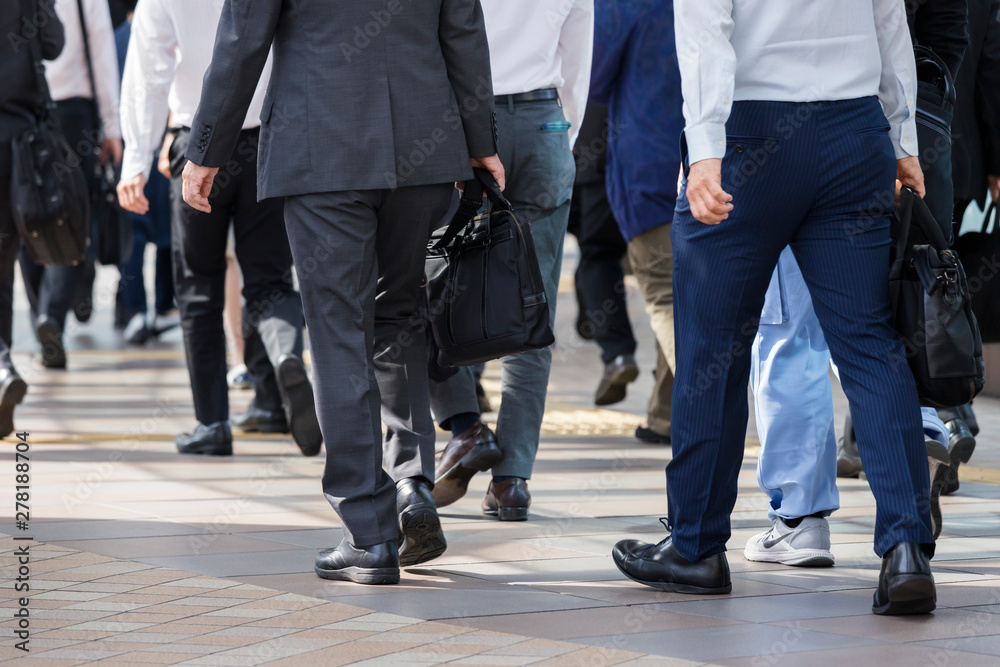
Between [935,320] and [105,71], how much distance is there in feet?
18.1

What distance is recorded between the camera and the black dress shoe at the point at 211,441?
575 cm

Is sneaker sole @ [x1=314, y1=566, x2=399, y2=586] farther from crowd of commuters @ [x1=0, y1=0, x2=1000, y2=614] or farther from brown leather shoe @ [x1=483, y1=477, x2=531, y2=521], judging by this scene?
brown leather shoe @ [x1=483, y1=477, x2=531, y2=521]

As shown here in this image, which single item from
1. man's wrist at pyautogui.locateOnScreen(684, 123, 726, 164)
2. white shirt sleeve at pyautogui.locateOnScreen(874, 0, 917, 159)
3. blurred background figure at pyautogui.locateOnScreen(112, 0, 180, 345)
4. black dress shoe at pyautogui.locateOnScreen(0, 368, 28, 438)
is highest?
white shirt sleeve at pyautogui.locateOnScreen(874, 0, 917, 159)

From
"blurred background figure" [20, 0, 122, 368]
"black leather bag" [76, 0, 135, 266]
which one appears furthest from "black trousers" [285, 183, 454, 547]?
"black leather bag" [76, 0, 135, 266]

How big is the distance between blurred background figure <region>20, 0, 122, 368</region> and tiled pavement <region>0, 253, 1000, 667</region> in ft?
7.91

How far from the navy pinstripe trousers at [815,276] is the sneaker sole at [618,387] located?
352 centimetres

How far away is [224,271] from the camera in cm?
566

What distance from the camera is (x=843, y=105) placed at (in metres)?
3.24

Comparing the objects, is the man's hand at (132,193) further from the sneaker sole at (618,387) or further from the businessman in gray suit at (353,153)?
the sneaker sole at (618,387)

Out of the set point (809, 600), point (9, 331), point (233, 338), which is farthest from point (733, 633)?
point (233, 338)

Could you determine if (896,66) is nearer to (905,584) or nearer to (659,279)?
(905,584)

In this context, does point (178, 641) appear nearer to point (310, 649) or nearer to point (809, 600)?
point (310, 649)

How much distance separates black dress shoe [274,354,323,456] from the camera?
5.36 metres

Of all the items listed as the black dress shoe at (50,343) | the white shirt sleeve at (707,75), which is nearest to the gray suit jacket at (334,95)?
the white shirt sleeve at (707,75)
